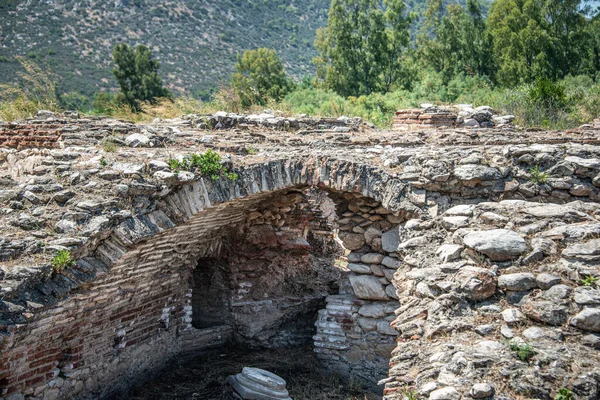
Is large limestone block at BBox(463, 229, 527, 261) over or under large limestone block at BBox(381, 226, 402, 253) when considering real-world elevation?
over

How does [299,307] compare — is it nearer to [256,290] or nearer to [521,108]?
[256,290]

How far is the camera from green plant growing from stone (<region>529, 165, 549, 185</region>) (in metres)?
4.90

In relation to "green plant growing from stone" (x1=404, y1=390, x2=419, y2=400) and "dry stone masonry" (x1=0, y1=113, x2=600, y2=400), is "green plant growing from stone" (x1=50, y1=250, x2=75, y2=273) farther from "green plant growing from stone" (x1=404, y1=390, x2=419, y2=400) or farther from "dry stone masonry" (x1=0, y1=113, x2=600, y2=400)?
"green plant growing from stone" (x1=404, y1=390, x2=419, y2=400)

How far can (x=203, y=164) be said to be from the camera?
5473 millimetres

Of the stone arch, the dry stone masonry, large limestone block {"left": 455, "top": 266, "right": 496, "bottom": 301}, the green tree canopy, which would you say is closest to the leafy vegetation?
the green tree canopy

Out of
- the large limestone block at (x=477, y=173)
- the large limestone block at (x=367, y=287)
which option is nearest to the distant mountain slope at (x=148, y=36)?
the large limestone block at (x=367, y=287)

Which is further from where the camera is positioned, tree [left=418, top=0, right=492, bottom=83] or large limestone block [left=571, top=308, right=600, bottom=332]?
tree [left=418, top=0, right=492, bottom=83]

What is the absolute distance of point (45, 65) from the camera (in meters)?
23.8

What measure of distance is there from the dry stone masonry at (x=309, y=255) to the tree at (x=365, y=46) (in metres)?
12.2

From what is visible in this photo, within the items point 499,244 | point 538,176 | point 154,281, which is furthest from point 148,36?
point 499,244

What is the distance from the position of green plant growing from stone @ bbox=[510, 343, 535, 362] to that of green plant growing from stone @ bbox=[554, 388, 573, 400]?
0.86ft

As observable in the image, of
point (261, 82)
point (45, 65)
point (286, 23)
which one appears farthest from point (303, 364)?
point (286, 23)

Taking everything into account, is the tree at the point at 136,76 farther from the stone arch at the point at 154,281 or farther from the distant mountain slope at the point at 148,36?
the stone arch at the point at 154,281

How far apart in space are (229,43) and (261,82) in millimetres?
12987
